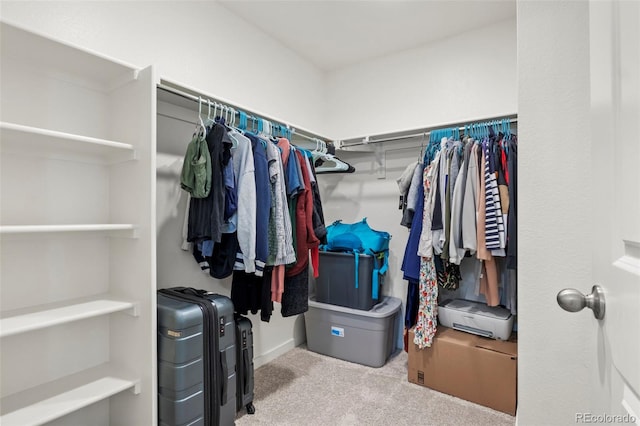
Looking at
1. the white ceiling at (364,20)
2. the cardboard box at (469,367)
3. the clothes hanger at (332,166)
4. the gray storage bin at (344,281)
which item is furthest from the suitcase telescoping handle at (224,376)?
the white ceiling at (364,20)

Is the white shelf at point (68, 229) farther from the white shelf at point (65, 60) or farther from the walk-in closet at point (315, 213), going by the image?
the white shelf at point (65, 60)

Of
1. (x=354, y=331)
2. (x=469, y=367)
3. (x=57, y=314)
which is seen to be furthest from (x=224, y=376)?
(x=469, y=367)

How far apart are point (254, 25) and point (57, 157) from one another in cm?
168

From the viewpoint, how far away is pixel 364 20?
7.74ft

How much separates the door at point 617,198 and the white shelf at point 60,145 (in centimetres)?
157

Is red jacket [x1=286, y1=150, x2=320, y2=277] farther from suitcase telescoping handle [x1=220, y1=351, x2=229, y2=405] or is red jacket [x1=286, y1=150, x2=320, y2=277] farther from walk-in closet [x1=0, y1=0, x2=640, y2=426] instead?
suitcase telescoping handle [x1=220, y1=351, x2=229, y2=405]

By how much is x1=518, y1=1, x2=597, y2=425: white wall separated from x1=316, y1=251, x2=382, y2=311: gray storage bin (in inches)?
53.1

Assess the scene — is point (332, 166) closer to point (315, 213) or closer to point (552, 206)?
point (315, 213)

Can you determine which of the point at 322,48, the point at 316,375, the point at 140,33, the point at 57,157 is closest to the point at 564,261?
the point at 316,375

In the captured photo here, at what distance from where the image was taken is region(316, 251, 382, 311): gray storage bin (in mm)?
2441

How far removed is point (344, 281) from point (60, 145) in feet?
6.33

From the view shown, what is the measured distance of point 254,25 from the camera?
243 centimetres

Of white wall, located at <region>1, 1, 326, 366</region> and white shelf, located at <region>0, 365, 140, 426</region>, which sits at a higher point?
white wall, located at <region>1, 1, 326, 366</region>

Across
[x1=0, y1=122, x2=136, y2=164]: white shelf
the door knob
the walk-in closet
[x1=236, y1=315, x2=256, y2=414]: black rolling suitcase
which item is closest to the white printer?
the walk-in closet
